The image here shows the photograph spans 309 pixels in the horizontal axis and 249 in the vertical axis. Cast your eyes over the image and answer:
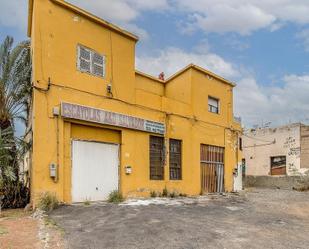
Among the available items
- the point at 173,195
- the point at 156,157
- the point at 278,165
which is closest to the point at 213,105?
the point at 156,157

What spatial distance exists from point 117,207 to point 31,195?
3.01 m

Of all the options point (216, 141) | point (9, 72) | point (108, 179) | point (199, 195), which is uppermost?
point (9, 72)

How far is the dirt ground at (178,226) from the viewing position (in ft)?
27.8

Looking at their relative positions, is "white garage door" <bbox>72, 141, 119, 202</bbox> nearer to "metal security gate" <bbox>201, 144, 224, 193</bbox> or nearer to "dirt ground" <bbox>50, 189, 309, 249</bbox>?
"dirt ground" <bbox>50, 189, 309, 249</bbox>

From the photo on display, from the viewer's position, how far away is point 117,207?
13.2m

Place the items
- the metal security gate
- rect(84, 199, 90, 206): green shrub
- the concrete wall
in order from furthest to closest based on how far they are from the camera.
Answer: the concrete wall, the metal security gate, rect(84, 199, 90, 206): green shrub

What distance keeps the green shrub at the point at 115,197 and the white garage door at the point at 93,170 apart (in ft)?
0.59

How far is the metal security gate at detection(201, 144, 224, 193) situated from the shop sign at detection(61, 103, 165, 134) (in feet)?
13.9

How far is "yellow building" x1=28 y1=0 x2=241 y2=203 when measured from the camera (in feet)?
44.3

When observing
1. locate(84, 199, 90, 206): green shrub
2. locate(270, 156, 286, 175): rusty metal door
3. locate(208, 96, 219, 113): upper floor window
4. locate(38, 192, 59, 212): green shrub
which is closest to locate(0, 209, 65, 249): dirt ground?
locate(38, 192, 59, 212): green shrub

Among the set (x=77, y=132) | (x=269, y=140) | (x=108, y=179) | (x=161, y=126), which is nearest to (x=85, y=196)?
(x=108, y=179)

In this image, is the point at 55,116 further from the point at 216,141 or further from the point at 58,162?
the point at 216,141

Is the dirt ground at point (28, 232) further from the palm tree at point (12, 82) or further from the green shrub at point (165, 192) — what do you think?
the green shrub at point (165, 192)

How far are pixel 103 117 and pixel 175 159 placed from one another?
18.0 ft
